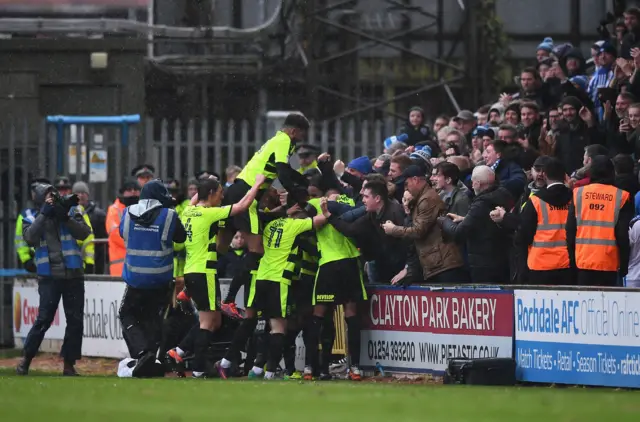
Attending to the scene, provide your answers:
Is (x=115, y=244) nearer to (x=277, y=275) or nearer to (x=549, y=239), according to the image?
(x=277, y=275)

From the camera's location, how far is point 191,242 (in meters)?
17.0

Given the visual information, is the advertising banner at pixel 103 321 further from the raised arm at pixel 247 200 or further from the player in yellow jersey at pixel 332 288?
the player in yellow jersey at pixel 332 288

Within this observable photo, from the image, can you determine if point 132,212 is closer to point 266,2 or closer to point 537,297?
point 537,297

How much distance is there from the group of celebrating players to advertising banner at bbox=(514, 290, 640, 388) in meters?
2.20

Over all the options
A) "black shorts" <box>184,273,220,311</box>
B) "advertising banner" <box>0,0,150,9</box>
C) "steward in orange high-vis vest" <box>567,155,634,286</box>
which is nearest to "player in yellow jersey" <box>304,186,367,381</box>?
"black shorts" <box>184,273,220,311</box>

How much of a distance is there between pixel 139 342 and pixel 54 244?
217 cm

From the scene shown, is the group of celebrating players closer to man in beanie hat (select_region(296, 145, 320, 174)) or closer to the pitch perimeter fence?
the pitch perimeter fence

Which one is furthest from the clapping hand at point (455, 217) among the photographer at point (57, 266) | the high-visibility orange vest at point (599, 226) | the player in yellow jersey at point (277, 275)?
the photographer at point (57, 266)

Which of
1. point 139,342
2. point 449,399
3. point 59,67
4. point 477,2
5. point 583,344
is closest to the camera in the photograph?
point 449,399

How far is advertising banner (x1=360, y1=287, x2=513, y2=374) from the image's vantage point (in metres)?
15.8

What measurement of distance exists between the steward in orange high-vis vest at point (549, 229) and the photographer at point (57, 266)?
5244mm

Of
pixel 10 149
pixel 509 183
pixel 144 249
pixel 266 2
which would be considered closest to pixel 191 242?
pixel 144 249

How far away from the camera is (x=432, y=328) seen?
16.6 m

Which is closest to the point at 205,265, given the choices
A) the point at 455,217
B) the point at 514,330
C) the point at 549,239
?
the point at 455,217
